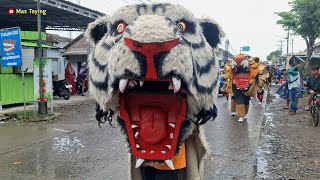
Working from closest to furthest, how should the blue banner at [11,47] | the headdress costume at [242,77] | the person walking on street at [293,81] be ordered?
the headdress costume at [242,77], the blue banner at [11,47], the person walking on street at [293,81]

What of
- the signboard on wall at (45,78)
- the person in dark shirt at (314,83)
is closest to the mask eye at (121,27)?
the signboard on wall at (45,78)

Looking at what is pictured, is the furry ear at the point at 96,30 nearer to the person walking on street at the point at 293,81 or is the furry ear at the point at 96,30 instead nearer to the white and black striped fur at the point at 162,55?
the white and black striped fur at the point at 162,55

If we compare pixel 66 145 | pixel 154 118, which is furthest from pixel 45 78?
pixel 154 118

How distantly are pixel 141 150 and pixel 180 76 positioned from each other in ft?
2.04

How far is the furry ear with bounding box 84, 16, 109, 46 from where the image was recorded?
2.81 m

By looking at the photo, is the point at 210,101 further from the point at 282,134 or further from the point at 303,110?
the point at 303,110

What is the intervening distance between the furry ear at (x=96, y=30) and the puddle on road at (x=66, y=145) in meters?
3.98

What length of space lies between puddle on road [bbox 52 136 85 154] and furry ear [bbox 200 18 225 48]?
4.33m

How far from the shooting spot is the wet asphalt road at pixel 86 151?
5.19 m

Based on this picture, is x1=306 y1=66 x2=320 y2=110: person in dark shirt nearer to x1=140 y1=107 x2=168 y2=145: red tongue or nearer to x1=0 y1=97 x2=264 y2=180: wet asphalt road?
x1=0 y1=97 x2=264 y2=180: wet asphalt road

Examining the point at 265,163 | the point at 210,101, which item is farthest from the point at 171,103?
the point at 265,163

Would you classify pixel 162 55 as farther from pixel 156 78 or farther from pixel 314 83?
pixel 314 83

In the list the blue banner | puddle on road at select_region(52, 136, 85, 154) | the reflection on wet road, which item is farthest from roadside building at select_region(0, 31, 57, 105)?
the reflection on wet road

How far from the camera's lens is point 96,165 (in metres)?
5.56
